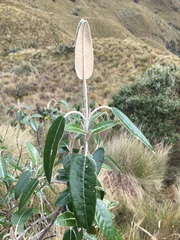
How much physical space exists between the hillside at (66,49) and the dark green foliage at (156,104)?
2413 millimetres

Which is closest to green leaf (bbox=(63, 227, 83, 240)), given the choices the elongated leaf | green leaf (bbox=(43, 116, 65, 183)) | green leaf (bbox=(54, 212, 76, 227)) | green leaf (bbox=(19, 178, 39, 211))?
green leaf (bbox=(54, 212, 76, 227))

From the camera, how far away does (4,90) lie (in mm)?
9836

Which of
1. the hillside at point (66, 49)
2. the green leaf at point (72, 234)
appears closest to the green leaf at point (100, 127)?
the green leaf at point (72, 234)

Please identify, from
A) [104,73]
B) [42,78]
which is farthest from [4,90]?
[104,73]

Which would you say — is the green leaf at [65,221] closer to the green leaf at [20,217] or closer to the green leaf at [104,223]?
the green leaf at [104,223]

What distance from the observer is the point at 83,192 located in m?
0.61

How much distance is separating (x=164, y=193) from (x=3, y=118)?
363cm

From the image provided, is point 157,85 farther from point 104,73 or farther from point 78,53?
point 104,73

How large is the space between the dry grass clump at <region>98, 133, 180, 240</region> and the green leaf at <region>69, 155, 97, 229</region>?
1.45m

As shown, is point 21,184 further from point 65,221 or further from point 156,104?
point 156,104

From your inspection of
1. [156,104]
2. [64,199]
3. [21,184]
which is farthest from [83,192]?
[156,104]

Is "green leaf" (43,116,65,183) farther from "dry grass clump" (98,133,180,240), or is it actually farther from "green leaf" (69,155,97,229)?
"dry grass clump" (98,133,180,240)

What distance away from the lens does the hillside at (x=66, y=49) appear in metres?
10.0

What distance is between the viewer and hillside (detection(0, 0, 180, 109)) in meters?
10.0
